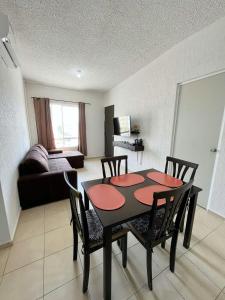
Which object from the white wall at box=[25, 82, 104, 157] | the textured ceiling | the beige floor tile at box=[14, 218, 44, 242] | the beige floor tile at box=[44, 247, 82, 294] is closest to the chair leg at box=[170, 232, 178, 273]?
the beige floor tile at box=[44, 247, 82, 294]

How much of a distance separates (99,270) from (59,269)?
1.26 feet

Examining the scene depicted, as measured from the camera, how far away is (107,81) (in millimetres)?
3930

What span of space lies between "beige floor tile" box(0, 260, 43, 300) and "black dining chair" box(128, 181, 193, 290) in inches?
36.6

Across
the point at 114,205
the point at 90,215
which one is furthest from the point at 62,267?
the point at 114,205

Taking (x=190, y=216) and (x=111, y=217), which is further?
(x=190, y=216)

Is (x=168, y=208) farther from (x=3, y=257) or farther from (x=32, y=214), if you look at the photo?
(x=32, y=214)

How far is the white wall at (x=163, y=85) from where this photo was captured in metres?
1.83

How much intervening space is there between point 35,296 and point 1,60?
2581mm

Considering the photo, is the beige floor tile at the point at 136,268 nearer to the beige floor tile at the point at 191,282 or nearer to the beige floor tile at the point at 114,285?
the beige floor tile at the point at 114,285

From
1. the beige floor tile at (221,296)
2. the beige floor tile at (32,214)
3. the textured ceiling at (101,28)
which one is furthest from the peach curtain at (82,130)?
the beige floor tile at (221,296)

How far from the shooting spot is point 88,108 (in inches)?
199

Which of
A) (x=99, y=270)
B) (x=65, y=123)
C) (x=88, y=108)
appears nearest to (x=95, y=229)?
(x=99, y=270)

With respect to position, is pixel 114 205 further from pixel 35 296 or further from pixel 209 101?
pixel 209 101

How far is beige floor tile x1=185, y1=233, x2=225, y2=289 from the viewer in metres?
1.24
